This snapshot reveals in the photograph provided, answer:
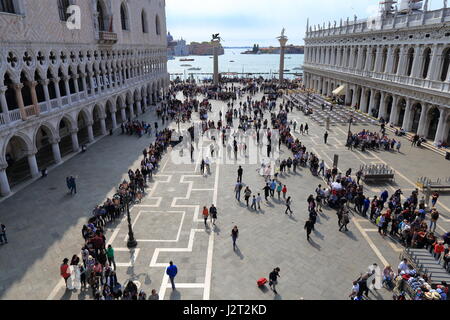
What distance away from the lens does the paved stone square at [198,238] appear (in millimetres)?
11461

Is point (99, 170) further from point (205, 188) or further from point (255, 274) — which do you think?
point (255, 274)

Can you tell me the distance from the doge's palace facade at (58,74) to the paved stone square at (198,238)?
3.40 m

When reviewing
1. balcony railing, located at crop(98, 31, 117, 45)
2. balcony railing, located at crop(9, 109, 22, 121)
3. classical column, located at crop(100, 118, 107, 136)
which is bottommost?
classical column, located at crop(100, 118, 107, 136)

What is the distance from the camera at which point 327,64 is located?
4981 cm

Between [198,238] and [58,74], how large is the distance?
1977cm

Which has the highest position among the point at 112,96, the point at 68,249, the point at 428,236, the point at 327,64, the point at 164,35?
the point at 164,35

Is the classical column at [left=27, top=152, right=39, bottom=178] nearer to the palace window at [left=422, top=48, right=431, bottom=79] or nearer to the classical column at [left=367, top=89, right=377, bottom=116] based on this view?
the palace window at [left=422, top=48, right=431, bottom=79]

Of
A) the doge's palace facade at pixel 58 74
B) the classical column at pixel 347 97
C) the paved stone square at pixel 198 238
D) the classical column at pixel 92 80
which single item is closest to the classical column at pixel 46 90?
the doge's palace facade at pixel 58 74

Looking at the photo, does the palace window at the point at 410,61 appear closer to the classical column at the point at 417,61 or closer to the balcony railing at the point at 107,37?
the classical column at the point at 417,61

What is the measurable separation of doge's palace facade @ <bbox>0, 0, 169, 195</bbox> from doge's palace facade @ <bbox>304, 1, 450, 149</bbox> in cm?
2845

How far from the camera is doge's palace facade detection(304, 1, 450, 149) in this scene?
24969 mm

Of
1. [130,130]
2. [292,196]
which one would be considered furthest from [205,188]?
[130,130]

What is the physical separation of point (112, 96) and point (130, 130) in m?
4.49

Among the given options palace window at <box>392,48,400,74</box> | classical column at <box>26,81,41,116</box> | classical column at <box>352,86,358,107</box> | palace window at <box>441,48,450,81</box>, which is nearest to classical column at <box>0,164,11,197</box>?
classical column at <box>26,81,41,116</box>
